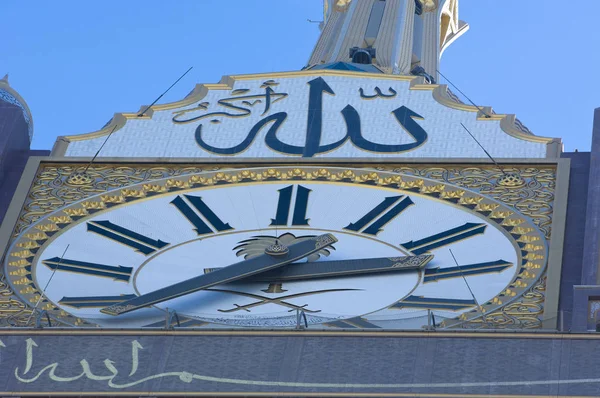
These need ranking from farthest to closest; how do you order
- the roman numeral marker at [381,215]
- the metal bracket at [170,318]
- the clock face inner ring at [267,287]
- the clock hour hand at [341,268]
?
the roman numeral marker at [381,215] < the clock hour hand at [341,268] < the clock face inner ring at [267,287] < the metal bracket at [170,318]

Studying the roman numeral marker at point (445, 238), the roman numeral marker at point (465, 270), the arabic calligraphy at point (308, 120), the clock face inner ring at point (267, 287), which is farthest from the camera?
the arabic calligraphy at point (308, 120)

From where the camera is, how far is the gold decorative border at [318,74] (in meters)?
Answer: 23.7

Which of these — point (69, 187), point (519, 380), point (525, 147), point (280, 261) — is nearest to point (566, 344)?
point (519, 380)

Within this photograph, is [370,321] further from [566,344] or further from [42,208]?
[42,208]

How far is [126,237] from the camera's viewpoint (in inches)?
875

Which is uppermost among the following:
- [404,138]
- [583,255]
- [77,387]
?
[404,138]

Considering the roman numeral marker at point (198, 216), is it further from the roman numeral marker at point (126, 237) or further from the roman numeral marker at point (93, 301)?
the roman numeral marker at point (93, 301)

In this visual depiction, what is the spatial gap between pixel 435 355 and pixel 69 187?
18.5ft

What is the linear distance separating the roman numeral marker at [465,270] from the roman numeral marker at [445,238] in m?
0.52

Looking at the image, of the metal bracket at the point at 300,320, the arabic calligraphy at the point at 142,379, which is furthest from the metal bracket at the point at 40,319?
the metal bracket at the point at 300,320

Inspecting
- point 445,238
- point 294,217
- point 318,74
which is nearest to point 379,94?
point 318,74

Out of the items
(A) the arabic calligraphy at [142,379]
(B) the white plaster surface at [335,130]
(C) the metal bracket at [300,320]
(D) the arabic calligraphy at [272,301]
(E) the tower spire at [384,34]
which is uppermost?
(E) the tower spire at [384,34]

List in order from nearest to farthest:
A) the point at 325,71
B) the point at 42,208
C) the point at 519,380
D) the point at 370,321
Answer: the point at 519,380 → the point at 370,321 → the point at 42,208 → the point at 325,71

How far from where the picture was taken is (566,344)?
1889cm
